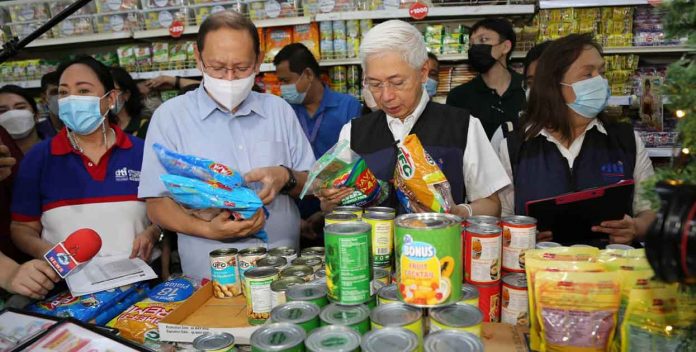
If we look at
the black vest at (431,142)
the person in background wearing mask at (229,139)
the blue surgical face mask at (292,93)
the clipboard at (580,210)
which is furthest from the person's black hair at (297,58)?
the clipboard at (580,210)

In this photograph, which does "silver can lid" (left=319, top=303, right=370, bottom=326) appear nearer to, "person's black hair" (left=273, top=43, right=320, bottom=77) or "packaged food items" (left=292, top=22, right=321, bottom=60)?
"person's black hair" (left=273, top=43, right=320, bottom=77)

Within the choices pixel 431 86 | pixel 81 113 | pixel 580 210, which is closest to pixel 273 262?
pixel 580 210

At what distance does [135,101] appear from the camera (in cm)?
360

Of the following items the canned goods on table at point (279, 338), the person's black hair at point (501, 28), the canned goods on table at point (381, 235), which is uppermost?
the person's black hair at point (501, 28)

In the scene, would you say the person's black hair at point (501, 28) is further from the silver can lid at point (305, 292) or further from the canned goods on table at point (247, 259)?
the silver can lid at point (305, 292)

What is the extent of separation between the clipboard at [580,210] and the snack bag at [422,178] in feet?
1.49

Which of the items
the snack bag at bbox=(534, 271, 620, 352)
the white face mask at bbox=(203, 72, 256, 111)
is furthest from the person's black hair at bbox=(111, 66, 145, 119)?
the snack bag at bbox=(534, 271, 620, 352)

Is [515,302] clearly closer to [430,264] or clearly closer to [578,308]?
[578,308]

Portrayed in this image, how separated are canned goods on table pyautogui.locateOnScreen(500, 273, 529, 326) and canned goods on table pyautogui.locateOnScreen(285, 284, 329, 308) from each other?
20.0 inches

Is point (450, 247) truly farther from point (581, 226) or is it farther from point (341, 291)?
point (581, 226)

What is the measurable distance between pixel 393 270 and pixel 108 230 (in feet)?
4.92

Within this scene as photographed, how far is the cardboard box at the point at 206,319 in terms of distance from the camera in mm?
1302

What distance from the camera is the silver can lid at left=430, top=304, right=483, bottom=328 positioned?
99 centimetres

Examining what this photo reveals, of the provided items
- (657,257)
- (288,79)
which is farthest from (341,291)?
(288,79)
